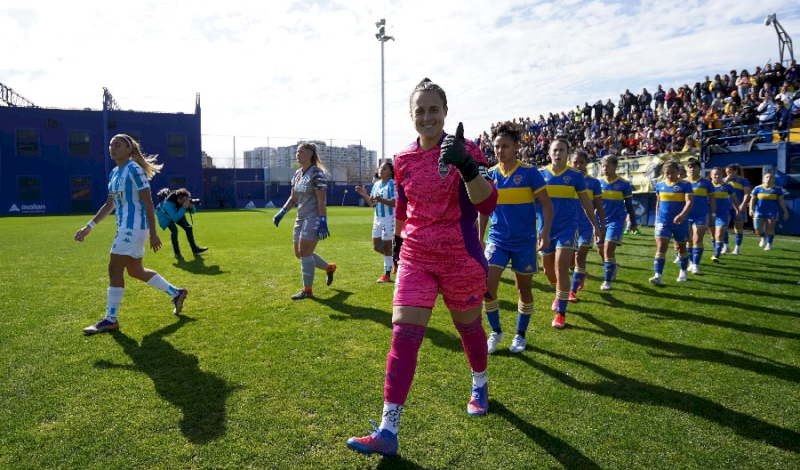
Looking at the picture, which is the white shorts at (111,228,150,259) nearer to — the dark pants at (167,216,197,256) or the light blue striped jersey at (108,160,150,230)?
the light blue striped jersey at (108,160,150,230)

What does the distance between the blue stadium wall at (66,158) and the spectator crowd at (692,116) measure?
28.4m

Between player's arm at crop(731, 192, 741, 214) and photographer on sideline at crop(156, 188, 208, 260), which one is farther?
photographer on sideline at crop(156, 188, 208, 260)

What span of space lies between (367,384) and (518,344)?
5.49 ft

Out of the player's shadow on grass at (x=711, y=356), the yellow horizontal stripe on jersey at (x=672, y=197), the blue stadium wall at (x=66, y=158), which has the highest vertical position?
the blue stadium wall at (x=66, y=158)

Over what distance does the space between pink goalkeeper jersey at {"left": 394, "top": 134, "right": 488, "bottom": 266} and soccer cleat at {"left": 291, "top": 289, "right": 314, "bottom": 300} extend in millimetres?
4338

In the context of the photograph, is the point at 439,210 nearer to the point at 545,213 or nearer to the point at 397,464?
the point at 397,464

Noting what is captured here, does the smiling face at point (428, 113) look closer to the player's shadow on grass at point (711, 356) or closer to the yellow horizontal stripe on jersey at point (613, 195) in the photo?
the player's shadow on grass at point (711, 356)

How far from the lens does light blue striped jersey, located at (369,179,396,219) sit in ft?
27.6

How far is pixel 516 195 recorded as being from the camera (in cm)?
469

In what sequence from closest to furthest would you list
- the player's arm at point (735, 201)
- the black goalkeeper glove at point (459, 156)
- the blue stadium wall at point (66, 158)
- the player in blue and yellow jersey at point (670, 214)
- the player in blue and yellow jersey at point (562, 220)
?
the black goalkeeper glove at point (459, 156) → the player in blue and yellow jersey at point (562, 220) → the player in blue and yellow jersey at point (670, 214) → the player's arm at point (735, 201) → the blue stadium wall at point (66, 158)

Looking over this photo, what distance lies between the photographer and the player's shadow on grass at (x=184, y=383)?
3.17 meters

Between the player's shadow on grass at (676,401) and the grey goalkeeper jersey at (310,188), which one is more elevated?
the grey goalkeeper jersey at (310,188)

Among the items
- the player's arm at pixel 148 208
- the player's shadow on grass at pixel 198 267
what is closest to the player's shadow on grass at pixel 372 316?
the player's arm at pixel 148 208

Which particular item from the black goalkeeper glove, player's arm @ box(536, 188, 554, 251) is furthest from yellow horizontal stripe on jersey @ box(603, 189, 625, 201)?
the black goalkeeper glove
